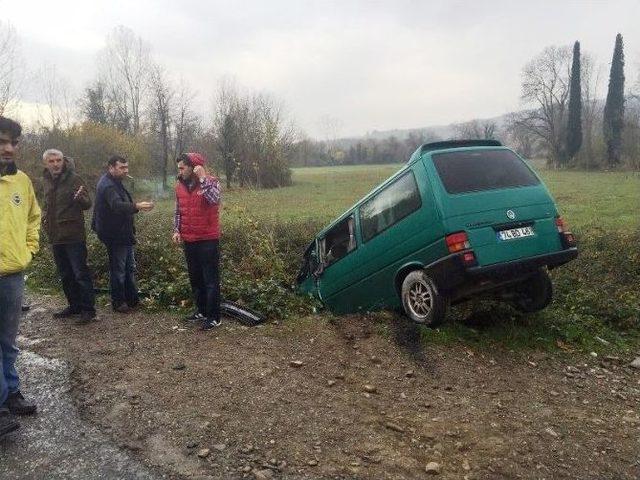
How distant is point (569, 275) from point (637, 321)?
7.05 feet

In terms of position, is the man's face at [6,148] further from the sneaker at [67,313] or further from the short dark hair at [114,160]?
the sneaker at [67,313]

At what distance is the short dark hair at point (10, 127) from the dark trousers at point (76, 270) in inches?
91.5

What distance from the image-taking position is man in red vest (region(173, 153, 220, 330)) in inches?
205

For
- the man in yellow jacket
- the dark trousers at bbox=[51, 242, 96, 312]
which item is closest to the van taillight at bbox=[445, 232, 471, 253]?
the man in yellow jacket

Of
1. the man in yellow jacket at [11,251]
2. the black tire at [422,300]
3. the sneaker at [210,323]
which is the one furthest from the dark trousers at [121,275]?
the black tire at [422,300]

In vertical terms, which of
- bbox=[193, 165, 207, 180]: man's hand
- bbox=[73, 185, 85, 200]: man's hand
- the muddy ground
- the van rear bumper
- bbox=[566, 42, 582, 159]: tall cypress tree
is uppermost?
bbox=[566, 42, 582, 159]: tall cypress tree

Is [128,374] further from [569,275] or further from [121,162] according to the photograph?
[569,275]

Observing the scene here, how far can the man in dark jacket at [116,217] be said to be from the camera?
19.0 ft

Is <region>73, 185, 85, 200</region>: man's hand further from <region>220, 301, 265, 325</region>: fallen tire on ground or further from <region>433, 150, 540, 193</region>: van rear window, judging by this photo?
<region>433, 150, 540, 193</region>: van rear window

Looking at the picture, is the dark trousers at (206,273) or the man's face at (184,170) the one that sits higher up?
the man's face at (184,170)

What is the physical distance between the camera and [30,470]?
3.01 metres

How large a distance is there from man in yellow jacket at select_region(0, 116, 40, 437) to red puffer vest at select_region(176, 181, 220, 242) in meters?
1.67

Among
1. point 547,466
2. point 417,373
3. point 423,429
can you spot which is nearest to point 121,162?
point 417,373

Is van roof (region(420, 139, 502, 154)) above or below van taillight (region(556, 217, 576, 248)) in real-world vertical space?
above
